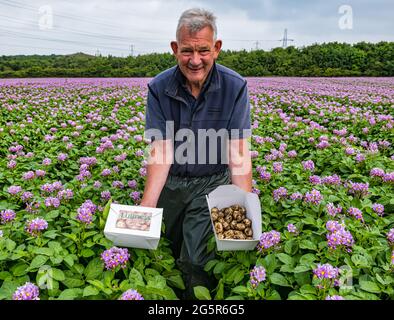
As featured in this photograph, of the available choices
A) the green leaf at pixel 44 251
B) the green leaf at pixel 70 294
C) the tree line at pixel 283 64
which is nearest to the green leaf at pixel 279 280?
the green leaf at pixel 70 294

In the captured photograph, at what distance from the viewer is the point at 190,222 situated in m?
2.56

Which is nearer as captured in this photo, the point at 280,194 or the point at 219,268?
the point at 219,268

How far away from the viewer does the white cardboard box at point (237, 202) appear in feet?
6.68

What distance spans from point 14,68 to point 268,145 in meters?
28.3

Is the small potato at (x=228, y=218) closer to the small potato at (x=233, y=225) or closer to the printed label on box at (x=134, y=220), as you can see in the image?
the small potato at (x=233, y=225)

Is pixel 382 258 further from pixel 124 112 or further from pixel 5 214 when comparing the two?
pixel 124 112

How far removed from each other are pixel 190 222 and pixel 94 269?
2.67 feet

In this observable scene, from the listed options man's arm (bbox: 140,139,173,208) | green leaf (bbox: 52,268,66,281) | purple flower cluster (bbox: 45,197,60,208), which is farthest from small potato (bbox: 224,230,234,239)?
purple flower cluster (bbox: 45,197,60,208)

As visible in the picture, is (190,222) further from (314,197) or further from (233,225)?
(314,197)

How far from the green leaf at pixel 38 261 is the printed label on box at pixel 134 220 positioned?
1.36 ft

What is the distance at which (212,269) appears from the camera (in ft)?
7.61

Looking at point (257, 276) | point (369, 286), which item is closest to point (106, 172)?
point (257, 276)

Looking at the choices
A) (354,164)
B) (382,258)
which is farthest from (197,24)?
(354,164)

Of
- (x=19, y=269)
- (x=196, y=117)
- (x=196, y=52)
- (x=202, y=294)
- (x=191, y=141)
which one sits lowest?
(x=202, y=294)
